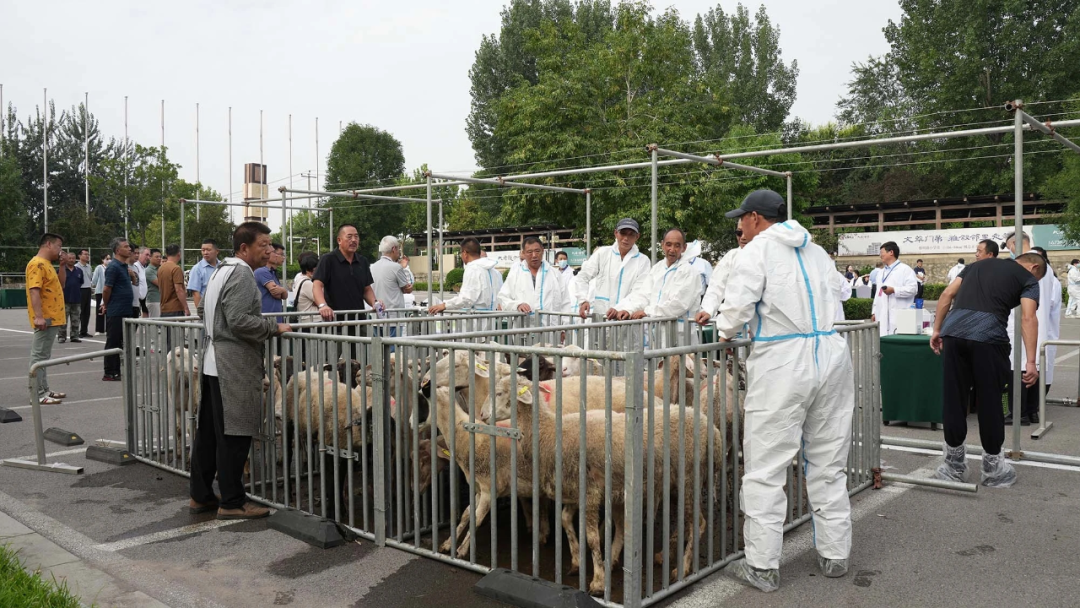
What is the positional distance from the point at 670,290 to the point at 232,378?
167 inches

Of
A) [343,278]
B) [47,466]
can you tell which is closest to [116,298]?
[343,278]

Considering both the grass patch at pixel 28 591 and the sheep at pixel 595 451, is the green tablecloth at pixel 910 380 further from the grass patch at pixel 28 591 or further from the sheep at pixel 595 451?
the grass patch at pixel 28 591

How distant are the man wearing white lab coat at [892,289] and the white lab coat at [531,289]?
15.1ft

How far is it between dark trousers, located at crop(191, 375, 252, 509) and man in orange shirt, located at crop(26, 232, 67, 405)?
17.6 ft

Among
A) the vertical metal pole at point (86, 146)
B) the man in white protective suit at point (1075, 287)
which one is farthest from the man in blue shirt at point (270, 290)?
the vertical metal pole at point (86, 146)

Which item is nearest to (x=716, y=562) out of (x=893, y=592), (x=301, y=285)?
(x=893, y=592)

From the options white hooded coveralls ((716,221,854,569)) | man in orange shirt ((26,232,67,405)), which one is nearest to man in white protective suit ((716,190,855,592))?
white hooded coveralls ((716,221,854,569))

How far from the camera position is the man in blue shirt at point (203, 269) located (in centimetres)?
1153

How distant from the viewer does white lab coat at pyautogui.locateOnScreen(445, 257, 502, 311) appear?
11086mm

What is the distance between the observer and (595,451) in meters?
4.36

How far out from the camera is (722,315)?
459cm

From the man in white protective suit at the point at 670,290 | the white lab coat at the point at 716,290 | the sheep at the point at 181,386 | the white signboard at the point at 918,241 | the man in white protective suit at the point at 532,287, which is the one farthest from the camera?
the white signboard at the point at 918,241

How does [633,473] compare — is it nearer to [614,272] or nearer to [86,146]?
[614,272]

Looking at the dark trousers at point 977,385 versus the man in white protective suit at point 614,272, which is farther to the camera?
the man in white protective suit at point 614,272
